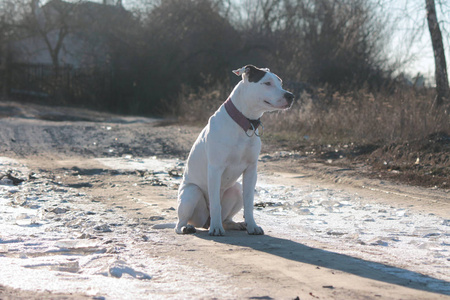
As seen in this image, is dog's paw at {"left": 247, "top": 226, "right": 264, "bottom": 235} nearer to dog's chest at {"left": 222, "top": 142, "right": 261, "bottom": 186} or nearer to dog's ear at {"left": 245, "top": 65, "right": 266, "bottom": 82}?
dog's chest at {"left": 222, "top": 142, "right": 261, "bottom": 186}

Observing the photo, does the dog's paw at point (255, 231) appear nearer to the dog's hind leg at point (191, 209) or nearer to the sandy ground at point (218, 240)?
the sandy ground at point (218, 240)

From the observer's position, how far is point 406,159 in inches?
403

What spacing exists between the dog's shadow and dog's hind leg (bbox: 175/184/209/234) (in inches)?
7.2

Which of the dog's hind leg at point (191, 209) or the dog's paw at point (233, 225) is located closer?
the dog's hind leg at point (191, 209)

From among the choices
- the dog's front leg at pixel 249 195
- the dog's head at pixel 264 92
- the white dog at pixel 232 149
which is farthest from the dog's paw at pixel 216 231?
the dog's head at pixel 264 92

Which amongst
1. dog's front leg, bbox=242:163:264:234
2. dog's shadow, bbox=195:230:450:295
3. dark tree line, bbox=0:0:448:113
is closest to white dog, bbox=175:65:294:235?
dog's front leg, bbox=242:163:264:234

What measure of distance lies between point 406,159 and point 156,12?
22610mm

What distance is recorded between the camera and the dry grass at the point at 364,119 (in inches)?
469

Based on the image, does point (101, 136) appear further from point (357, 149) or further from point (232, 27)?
point (232, 27)

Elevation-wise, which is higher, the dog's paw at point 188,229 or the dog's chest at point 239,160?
the dog's chest at point 239,160

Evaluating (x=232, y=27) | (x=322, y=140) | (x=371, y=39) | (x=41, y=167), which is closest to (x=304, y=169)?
(x=322, y=140)

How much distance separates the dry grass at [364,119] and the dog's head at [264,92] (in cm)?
659

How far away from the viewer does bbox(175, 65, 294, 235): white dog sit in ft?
18.0

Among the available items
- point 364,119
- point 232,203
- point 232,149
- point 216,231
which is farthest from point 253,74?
point 364,119
